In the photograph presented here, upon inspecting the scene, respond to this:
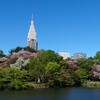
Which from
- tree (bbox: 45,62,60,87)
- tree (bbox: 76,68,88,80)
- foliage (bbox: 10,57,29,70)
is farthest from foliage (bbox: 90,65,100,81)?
foliage (bbox: 10,57,29,70)

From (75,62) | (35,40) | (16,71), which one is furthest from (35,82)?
(35,40)

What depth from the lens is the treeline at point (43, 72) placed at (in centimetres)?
4922

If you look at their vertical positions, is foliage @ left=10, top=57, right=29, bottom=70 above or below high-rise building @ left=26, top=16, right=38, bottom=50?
below

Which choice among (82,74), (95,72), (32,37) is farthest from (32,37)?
(82,74)

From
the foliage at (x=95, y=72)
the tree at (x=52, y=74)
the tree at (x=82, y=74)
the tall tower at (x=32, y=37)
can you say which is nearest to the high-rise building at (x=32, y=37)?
the tall tower at (x=32, y=37)

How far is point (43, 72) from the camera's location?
57062 millimetres

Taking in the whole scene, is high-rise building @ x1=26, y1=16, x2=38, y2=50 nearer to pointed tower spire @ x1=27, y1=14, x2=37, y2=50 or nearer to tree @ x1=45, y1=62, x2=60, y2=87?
pointed tower spire @ x1=27, y1=14, x2=37, y2=50

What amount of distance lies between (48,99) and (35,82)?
22.7m

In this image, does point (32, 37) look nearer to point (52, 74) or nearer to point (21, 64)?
point (21, 64)

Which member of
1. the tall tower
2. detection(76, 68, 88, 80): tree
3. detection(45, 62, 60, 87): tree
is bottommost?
detection(45, 62, 60, 87): tree

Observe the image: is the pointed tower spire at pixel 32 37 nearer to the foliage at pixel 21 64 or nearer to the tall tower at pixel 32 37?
the tall tower at pixel 32 37

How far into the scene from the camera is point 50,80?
56.3 metres

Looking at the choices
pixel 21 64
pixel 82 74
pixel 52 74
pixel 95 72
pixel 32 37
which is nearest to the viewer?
pixel 52 74

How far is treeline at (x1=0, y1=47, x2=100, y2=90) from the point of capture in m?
49.2
